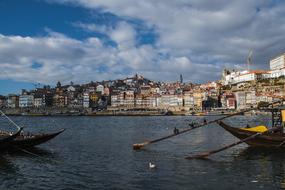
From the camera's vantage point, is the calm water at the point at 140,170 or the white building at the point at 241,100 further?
the white building at the point at 241,100

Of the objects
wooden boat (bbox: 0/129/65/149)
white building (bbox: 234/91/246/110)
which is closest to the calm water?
wooden boat (bbox: 0/129/65/149)

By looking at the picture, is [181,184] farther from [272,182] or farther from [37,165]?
[37,165]

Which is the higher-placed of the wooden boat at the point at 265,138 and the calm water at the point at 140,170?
the wooden boat at the point at 265,138

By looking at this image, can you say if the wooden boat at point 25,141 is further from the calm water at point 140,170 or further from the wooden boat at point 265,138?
the wooden boat at point 265,138

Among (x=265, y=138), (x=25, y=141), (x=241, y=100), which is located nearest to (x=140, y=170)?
(x=265, y=138)

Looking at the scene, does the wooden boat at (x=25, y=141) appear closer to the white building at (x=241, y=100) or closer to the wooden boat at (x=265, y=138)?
the wooden boat at (x=265, y=138)

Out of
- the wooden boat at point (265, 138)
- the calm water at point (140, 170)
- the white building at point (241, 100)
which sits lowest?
the calm water at point (140, 170)

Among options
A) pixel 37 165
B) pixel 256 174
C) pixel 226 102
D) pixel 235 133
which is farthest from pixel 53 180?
pixel 226 102

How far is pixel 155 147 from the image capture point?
34.5 meters

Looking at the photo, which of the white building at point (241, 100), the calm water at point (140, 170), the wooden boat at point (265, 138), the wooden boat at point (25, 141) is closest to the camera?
the calm water at point (140, 170)

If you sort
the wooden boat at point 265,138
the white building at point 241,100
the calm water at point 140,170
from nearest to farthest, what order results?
the calm water at point 140,170, the wooden boat at point 265,138, the white building at point 241,100

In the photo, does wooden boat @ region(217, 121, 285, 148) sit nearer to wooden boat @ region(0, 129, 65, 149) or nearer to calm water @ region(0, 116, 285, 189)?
calm water @ region(0, 116, 285, 189)

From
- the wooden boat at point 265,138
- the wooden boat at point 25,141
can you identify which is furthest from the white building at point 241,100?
the wooden boat at point 25,141

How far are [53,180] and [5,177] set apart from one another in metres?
3.17
